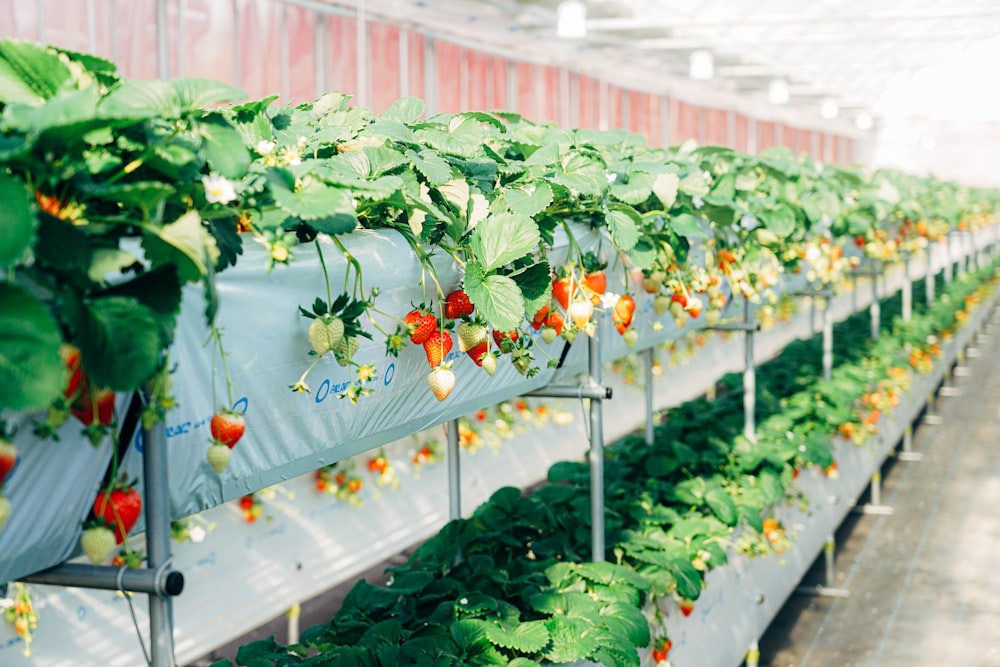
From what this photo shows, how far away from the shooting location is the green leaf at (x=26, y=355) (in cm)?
115

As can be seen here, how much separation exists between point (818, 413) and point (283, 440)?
514cm

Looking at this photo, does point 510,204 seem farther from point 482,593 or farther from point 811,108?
point 811,108

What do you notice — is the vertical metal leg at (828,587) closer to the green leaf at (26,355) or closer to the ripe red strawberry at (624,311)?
the ripe red strawberry at (624,311)

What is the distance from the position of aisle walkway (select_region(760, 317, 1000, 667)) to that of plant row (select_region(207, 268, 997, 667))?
84cm

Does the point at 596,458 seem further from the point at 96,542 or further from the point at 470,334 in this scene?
the point at 96,542

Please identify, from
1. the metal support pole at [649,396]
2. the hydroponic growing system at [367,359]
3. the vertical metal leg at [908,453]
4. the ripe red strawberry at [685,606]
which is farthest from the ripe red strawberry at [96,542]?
the vertical metal leg at [908,453]

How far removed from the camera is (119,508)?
149 cm

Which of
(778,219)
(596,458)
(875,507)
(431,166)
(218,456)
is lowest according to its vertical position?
(875,507)

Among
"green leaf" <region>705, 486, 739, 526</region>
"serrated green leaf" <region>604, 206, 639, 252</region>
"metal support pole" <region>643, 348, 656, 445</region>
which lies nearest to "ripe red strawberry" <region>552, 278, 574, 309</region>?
"serrated green leaf" <region>604, 206, 639, 252</region>

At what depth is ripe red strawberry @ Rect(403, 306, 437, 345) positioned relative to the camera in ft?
6.91

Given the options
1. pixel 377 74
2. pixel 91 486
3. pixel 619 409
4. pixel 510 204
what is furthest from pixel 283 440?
pixel 619 409

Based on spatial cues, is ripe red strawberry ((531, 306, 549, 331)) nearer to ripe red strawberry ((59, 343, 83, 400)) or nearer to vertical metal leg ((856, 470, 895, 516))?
ripe red strawberry ((59, 343, 83, 400))

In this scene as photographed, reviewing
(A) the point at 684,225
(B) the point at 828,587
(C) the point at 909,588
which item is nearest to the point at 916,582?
(C) the point at 909,588

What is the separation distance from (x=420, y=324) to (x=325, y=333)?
0.34 m
